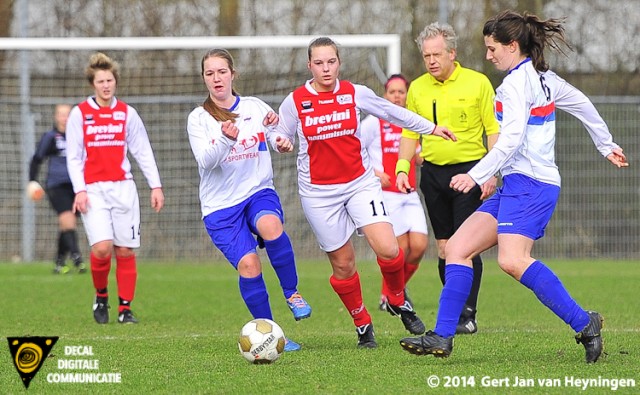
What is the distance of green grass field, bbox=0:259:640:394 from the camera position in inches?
219

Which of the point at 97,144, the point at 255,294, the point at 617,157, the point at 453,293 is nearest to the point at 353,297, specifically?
the point at 255,294

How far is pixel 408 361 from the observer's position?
249 inches

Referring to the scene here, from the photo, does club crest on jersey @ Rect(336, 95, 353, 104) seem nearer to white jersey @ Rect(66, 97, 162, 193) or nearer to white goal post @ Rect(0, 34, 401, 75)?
white jersey @ Rect(66, 97, 162, 193)

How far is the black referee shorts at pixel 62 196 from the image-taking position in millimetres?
14648

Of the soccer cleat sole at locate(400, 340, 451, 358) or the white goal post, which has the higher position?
the white goal post

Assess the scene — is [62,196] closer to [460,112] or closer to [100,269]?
[100,269]

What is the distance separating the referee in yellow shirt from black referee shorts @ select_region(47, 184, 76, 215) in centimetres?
764

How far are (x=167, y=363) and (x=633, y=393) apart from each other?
106 inches

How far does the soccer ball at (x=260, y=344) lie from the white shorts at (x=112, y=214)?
3.20 m

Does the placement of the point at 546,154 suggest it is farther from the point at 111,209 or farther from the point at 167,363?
the point at 111,209

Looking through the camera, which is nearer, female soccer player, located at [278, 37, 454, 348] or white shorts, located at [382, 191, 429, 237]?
female soccer player, located at [278, 37, 454, 348]

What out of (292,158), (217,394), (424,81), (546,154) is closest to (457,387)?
(217,394)

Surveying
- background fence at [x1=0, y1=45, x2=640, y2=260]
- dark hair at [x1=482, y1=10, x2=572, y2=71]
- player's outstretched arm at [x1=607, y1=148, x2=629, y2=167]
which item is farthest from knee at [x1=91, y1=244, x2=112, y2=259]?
background fence at [x1=0, y1=45, x2=640, y2=260]

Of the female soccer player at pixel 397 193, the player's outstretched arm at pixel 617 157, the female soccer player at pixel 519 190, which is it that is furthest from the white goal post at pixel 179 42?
the female soccer player at pixel 519 190
